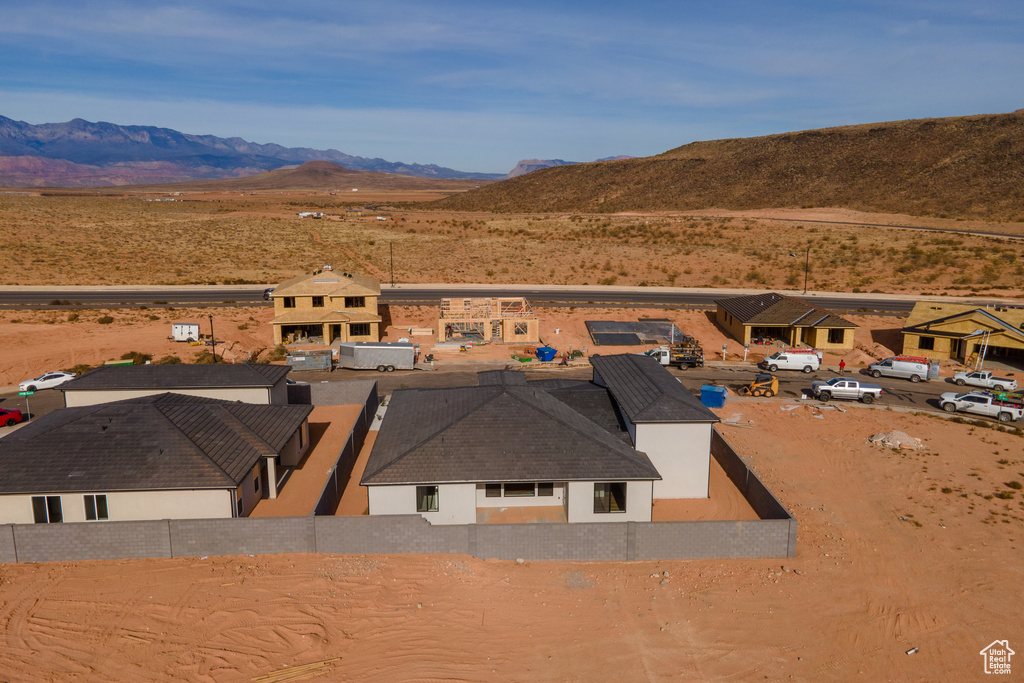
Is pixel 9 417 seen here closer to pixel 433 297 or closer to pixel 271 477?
pixel 271 477

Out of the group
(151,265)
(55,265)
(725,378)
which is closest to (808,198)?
(725,378)

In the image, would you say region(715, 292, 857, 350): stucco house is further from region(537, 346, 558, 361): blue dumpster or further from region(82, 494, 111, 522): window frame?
region(82, 494, 111, 522): window frame

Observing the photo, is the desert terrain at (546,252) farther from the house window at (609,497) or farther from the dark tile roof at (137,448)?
the house window at (609,497)

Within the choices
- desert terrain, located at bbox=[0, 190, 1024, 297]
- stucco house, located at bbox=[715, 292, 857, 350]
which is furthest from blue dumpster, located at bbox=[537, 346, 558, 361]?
desert terrain, located at bbox=[0, 190, 1024, 297]

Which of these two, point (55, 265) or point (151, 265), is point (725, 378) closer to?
point (151, 265)

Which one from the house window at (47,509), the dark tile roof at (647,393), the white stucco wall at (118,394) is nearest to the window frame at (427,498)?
the dark tile roof at (647,393)
